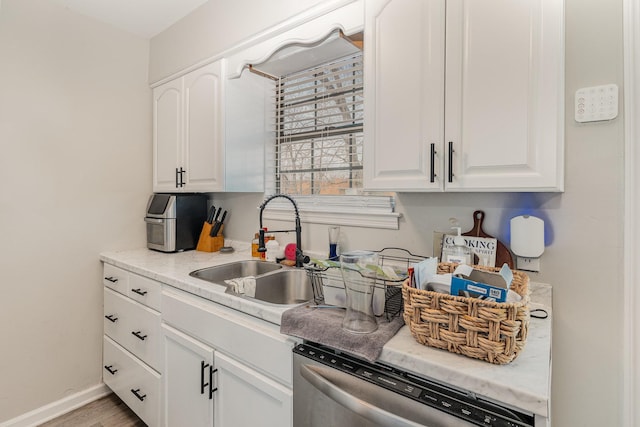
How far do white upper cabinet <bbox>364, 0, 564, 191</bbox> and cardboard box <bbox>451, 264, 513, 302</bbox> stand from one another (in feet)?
1.05

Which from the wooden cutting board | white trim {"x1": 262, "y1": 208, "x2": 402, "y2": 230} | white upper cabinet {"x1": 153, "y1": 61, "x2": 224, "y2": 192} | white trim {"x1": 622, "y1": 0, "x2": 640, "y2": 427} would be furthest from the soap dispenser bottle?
white upper cabinet {"x1": 153, "y1": 61, "x2": 224, "y2": 192}

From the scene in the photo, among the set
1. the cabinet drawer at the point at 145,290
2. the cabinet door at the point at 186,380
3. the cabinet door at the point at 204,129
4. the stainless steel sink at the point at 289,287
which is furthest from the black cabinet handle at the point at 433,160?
the cabinet drawer at the point at 145,290

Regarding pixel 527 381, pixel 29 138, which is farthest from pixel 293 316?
pixel 29 138

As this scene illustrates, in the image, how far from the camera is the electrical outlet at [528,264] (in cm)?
120

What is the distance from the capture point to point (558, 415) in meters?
1.16

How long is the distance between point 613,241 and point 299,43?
1.53m

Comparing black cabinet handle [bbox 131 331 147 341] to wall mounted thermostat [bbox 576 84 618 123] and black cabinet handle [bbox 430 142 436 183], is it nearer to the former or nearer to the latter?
black cabinet handle [bbox 430 142 436 183]

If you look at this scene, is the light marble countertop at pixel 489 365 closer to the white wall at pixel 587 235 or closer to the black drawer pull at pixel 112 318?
the white wall at pixel 587 235

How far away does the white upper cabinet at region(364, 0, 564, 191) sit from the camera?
0.98 m

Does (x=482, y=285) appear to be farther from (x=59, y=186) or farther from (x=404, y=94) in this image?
(x=59, y=186)

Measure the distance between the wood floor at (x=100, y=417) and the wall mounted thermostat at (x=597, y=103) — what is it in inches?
106

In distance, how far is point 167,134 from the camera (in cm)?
237

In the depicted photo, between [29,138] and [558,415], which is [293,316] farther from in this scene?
[29,138]

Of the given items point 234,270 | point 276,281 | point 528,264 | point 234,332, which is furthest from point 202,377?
point 528,264
